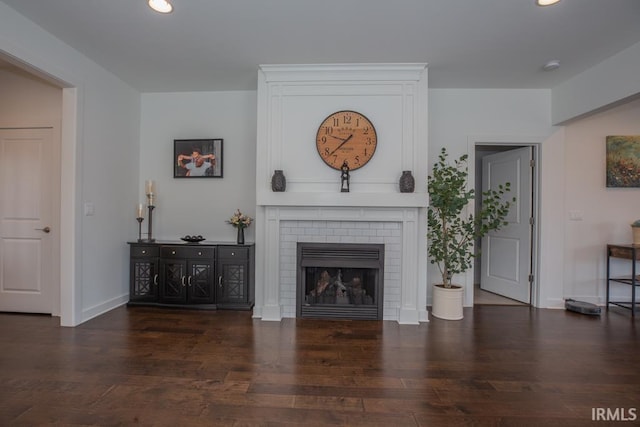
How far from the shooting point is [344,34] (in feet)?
8.59

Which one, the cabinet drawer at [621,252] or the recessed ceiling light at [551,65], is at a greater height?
the recessed ceiling light at [551,65]

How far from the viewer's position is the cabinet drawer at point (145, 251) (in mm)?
3580

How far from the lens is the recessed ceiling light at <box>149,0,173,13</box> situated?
2.23 metres

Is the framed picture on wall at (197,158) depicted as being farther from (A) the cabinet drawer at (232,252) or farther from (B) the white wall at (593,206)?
(B) the white wall at (593,206)

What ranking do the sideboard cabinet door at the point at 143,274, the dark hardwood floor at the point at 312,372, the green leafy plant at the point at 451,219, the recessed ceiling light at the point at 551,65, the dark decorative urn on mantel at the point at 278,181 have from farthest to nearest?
the sideboard cabinet door at the point at 143,274
the green leafy plant at the point at 451,219
the dark decorative urn on mantel at the point at 278,181
the recessed ceiling light at the point at 551,65
the dark hardwood floor at the point at 312,372

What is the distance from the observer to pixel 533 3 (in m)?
2.21

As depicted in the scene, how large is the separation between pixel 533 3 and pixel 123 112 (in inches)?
164

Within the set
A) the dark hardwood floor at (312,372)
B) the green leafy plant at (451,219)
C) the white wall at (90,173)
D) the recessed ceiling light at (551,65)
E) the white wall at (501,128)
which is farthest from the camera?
the white wall at (501,128)

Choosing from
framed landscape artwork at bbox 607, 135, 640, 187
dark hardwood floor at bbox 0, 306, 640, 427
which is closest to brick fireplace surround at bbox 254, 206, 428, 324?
dark hardwood floor at bbox 0, 306, 640, 427

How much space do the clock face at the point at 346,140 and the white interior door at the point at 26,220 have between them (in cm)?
292

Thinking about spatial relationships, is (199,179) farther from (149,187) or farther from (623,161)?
(623,161)

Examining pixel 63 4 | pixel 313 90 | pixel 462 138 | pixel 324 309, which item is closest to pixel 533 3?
pixel 462 138

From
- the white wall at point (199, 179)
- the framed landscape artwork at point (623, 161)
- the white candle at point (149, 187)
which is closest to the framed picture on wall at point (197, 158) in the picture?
the white wall at point (199, 179)

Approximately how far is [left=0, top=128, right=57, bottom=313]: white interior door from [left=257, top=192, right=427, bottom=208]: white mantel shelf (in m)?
2.35
